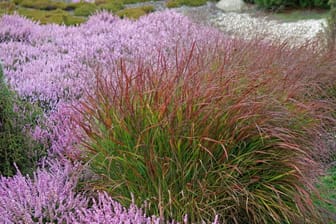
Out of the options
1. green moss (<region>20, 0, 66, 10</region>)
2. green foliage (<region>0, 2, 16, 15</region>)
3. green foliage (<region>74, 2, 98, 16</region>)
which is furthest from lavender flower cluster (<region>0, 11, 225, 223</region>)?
green moss (<region>20, 0, 66, 10</region>)

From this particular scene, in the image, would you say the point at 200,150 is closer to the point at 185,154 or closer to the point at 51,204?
the point at 185,154

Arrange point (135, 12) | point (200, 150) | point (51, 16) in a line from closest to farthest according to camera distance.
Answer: point (200, 150) < point (51, 16) < point (135, 12)

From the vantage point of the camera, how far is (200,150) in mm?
2742

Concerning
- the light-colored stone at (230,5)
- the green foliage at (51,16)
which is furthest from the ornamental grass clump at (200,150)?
the light-colored stone at (230,5)

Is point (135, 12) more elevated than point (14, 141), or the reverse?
point (135, 12)

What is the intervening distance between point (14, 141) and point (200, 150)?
1181 millimetres

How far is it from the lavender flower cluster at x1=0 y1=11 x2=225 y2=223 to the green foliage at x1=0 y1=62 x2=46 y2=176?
0.31 ft

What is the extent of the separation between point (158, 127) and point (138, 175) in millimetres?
280

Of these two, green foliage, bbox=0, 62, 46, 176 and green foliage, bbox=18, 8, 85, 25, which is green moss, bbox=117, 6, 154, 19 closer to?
green foliage, bbox=18, 8, 85, 25

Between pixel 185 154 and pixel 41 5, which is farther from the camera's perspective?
pixel 41 5

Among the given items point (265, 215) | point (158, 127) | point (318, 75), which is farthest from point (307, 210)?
point (318, 75)

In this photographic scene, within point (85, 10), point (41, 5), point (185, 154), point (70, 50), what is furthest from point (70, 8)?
point (185, 154)

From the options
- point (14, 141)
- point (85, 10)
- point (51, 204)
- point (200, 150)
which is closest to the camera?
point (51, 204)

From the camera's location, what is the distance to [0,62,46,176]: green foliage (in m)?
3.07
